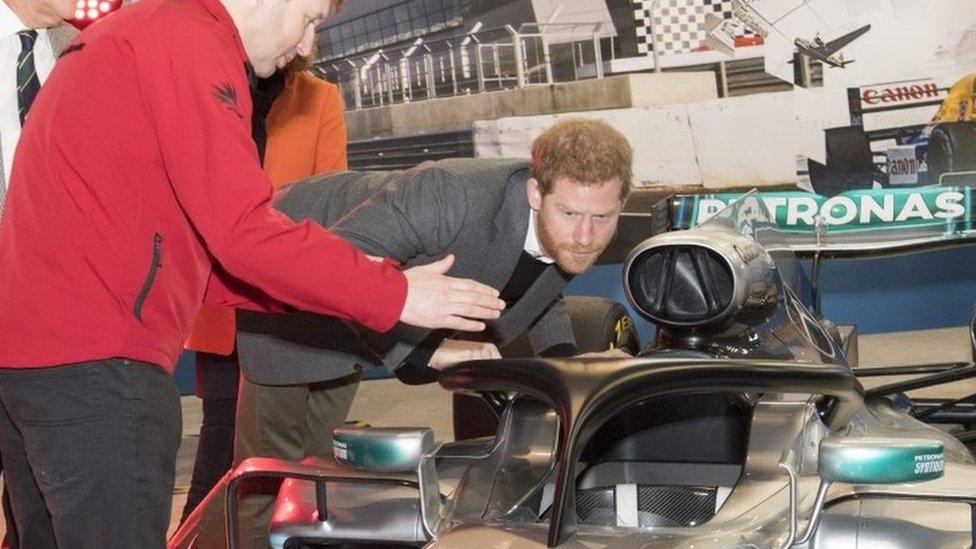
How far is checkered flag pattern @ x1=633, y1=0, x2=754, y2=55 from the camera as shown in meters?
7.15

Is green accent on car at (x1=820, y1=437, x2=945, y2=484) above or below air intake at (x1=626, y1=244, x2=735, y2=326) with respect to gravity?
below

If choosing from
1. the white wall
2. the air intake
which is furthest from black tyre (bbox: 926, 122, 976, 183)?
the air intake

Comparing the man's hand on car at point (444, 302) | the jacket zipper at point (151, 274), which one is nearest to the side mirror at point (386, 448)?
the man's hand on car at point (444, 302)

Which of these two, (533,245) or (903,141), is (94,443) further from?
(903,141)

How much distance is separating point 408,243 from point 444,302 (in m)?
1.00

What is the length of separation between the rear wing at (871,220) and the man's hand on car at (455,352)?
107 cm

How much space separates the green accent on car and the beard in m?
1.09

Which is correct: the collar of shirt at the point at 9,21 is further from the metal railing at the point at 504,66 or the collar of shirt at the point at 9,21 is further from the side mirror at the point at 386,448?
the metal railing at the point at 504,66

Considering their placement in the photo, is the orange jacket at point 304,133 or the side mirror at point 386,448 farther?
the orange jacket at point 304,133

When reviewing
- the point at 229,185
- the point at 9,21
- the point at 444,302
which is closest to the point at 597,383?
the point at 444,302

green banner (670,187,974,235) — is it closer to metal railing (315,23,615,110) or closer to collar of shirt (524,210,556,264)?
collar of shirt (524,210,556,264)

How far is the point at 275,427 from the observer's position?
3613 mm

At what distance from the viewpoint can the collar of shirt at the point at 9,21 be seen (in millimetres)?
3080

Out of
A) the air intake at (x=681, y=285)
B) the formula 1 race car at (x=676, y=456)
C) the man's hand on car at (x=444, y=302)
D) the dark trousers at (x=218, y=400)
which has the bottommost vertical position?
the dark trousers at (x=218, y=400)
